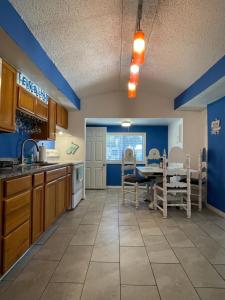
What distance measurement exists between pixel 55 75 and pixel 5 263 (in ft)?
8.27

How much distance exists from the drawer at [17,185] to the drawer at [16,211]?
2.1 inches

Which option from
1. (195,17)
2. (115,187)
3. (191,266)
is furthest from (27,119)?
(115,187)

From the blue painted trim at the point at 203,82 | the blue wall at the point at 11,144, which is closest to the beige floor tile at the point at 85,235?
the blue wall at the point at 11,144

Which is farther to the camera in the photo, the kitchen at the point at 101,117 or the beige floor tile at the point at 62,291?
the kitchen at the point at 101,117

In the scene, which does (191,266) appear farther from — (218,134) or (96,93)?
(96,93)

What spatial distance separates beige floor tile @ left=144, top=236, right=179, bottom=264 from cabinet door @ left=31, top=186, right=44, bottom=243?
4.04 ft

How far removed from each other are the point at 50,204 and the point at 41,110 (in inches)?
60.2

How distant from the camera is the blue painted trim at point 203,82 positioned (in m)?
3.11

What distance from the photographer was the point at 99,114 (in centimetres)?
541

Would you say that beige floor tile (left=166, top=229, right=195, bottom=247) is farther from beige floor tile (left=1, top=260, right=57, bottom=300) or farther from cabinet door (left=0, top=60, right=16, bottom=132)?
cabinet door (left=0, top=60, right=16, bottom=132)

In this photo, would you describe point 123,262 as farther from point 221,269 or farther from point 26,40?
point 26,40

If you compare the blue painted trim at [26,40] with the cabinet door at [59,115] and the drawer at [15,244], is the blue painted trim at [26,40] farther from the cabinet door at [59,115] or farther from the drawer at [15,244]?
the drawer at [15,244]

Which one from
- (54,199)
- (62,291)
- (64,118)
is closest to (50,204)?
(54,199)

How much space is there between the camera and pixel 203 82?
12.2ft
